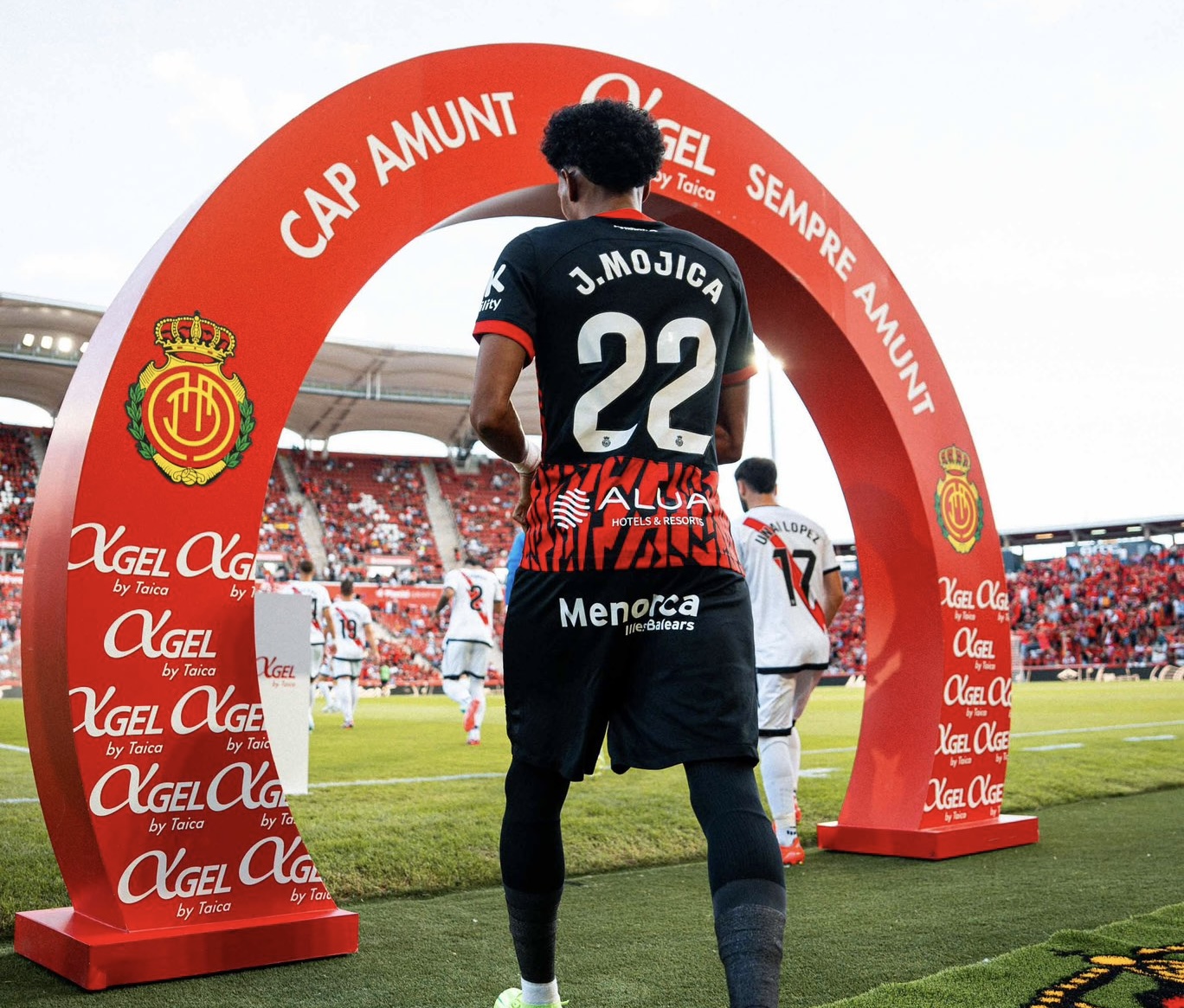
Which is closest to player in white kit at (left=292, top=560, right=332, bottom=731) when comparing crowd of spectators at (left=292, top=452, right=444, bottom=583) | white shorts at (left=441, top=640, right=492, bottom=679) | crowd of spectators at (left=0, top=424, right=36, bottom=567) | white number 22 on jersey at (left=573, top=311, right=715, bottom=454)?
white shorts at (left=441, top=640, right=492, bottom=679)

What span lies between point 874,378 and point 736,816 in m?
3.78

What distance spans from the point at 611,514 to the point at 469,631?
30.8ft

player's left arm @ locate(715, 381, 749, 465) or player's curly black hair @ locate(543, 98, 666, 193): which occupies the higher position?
player's curly black hair @ locate(543, 98, 666, 193)

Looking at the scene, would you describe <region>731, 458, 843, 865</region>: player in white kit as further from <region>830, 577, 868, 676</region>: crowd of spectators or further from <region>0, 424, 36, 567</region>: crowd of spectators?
<region>830, 577, 868, 676</region>: crowd of spectators

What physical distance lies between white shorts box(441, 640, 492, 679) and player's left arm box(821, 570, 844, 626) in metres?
6.27

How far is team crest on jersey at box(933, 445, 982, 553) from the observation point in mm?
5738

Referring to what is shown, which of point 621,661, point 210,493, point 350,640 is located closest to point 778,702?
point 210,493

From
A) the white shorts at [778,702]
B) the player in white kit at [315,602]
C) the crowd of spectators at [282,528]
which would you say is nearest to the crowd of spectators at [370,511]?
the crowd of spectators at [282,528]

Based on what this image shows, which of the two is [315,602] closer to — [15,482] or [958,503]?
[958,503]

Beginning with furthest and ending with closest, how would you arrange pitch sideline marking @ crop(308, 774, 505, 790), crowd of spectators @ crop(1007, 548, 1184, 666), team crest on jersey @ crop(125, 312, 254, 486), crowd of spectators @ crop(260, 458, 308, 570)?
crowd of spectators @ crop(1007, 548, 1184, 666) < crowd of spectators @ crop(260, 458, 308, 570) < pitch sideline marking @ crop(308, 774, 505, 790) < team crest on jersey @ crop(125, 312, 254, 486)

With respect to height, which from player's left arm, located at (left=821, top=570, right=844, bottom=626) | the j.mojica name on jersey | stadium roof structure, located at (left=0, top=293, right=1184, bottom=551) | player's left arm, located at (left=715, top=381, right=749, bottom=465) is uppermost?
stadium roof structure, located at (left=0, top=293, right=1184, bottom=551)

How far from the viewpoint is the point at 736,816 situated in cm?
205

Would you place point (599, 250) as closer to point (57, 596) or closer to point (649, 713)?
point (649, 713)

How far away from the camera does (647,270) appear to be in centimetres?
236
